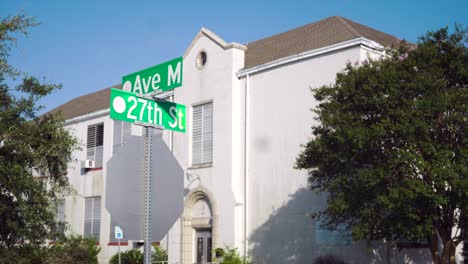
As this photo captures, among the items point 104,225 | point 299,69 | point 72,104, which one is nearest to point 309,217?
point 299,69

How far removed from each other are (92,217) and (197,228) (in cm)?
881

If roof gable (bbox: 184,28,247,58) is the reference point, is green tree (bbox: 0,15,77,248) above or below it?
below

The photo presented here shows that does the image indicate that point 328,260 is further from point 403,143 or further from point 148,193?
point 148,193

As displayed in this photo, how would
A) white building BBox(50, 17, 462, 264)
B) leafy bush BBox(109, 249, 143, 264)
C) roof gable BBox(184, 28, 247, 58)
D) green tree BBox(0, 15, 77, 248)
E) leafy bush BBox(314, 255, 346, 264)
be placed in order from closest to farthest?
green tree BBox(0, 15, 77, 248) → leafy bush BBox(314, 255, 346, 264) → white building BBox(50, 17, 462, 264) → roof gable BBox(184, 28, 247, 58) → leafy bush BBox(109, 249, 143, 264)

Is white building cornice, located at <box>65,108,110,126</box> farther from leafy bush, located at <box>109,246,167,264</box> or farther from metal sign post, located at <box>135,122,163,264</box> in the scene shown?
metal sign post, located at <box>135,122,163,264</box>

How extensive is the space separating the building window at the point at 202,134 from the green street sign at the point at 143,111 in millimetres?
20583

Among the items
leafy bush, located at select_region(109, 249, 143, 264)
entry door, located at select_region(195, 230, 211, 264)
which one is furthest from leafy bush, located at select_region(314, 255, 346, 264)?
leafy bush, located at select_region(109, 249, 143, 264)

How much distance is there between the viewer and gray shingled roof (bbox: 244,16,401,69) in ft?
77.5

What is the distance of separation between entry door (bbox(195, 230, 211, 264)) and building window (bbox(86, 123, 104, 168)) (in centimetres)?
936

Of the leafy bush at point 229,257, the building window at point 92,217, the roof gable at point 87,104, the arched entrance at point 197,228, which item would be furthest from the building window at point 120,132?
the leafy bush at point 229,257

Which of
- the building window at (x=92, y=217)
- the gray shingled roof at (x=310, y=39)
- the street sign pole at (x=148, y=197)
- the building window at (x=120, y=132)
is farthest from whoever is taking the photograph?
the building window at (x=92, y=217)

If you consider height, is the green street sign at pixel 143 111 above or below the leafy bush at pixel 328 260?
above

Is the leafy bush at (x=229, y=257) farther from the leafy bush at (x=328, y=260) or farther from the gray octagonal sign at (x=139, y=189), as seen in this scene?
the gray octagonal sign at (x=139, y=189)

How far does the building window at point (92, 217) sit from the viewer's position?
3334cm
